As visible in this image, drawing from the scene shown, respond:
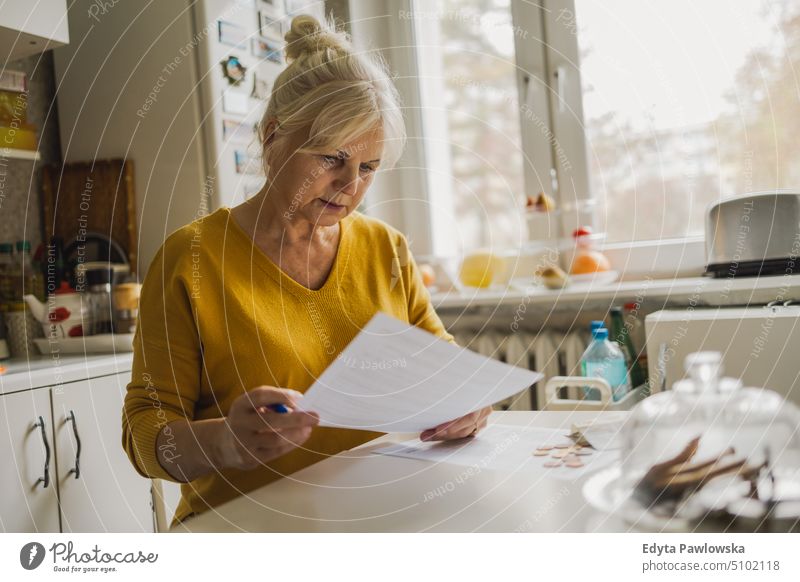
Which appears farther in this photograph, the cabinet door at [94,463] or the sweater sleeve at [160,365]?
the cabinet door at [94,463]

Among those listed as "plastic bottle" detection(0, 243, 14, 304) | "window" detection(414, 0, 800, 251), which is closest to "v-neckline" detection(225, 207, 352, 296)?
"plastic bottle" detection(0, 243, 14, 304)

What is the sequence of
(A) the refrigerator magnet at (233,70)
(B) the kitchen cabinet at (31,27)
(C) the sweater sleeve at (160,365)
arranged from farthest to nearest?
1. (A) the refrigerator magnet at (233,70)
2. (B) the kitchen cabinet at (31,27)
3. (C) the sweater sleeve at (160,365)

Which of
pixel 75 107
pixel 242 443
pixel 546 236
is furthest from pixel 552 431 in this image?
pixel 75 107

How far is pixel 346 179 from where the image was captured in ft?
2.69

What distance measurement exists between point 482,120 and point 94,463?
44.6 inches

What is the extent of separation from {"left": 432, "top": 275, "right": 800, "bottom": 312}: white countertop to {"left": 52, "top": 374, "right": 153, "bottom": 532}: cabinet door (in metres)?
0.70

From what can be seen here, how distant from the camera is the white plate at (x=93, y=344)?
127 cm

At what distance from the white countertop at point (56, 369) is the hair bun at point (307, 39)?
2.12 feet

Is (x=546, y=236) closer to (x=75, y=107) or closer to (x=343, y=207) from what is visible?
(x=343, y=207)

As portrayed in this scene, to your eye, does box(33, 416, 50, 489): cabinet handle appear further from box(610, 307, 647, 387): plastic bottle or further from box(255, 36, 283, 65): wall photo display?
box(610, 307, 647, 387): plastic bottle

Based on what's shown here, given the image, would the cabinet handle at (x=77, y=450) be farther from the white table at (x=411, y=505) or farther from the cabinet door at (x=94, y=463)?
the white table at (x=411, y=505)

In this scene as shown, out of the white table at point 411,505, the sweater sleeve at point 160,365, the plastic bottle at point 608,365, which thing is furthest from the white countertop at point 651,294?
the sweater sleeve at point 160,365

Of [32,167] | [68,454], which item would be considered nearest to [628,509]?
[68,454]

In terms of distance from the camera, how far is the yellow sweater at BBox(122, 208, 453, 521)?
28.8 inches
